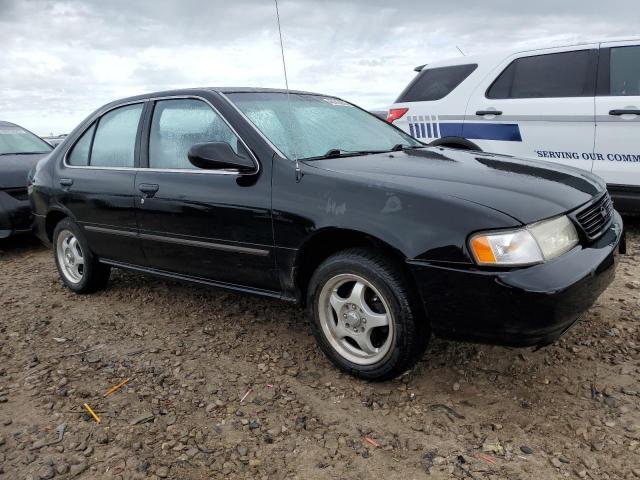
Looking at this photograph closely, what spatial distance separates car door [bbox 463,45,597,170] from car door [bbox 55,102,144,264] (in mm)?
3582

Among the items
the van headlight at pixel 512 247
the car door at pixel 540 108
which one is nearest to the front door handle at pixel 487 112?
the car door at pixel 540 108

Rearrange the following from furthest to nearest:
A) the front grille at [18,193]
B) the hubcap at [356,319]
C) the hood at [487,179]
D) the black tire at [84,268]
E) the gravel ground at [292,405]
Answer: the front grille at [18,193], the black tire at [84,268], the hubcap at [356,319], the hood at [487,179], the gravel ground at [292,405]

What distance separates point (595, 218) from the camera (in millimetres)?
2824

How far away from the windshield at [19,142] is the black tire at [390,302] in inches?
231

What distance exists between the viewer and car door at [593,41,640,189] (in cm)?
502

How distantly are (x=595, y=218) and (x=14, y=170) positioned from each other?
6.10 metres

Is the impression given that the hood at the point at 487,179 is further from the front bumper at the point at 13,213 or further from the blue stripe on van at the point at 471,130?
the front bumper at the point at 13,213

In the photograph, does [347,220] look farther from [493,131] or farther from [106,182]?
[493,131]

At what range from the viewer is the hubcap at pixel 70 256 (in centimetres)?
455

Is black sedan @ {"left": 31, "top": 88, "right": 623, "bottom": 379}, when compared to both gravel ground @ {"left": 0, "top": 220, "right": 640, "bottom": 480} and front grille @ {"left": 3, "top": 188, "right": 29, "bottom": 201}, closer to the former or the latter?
gravel ground @ {"left": 0, "top": 220, "right": 640, "bottom": 480}

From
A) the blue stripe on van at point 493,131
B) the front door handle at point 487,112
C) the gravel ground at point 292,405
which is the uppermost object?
the front door handle at point 487,112

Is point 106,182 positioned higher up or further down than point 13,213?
higher up

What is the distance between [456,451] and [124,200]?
271 centimetres

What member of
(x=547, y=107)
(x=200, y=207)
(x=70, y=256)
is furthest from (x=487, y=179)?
(x=70, y=256)
